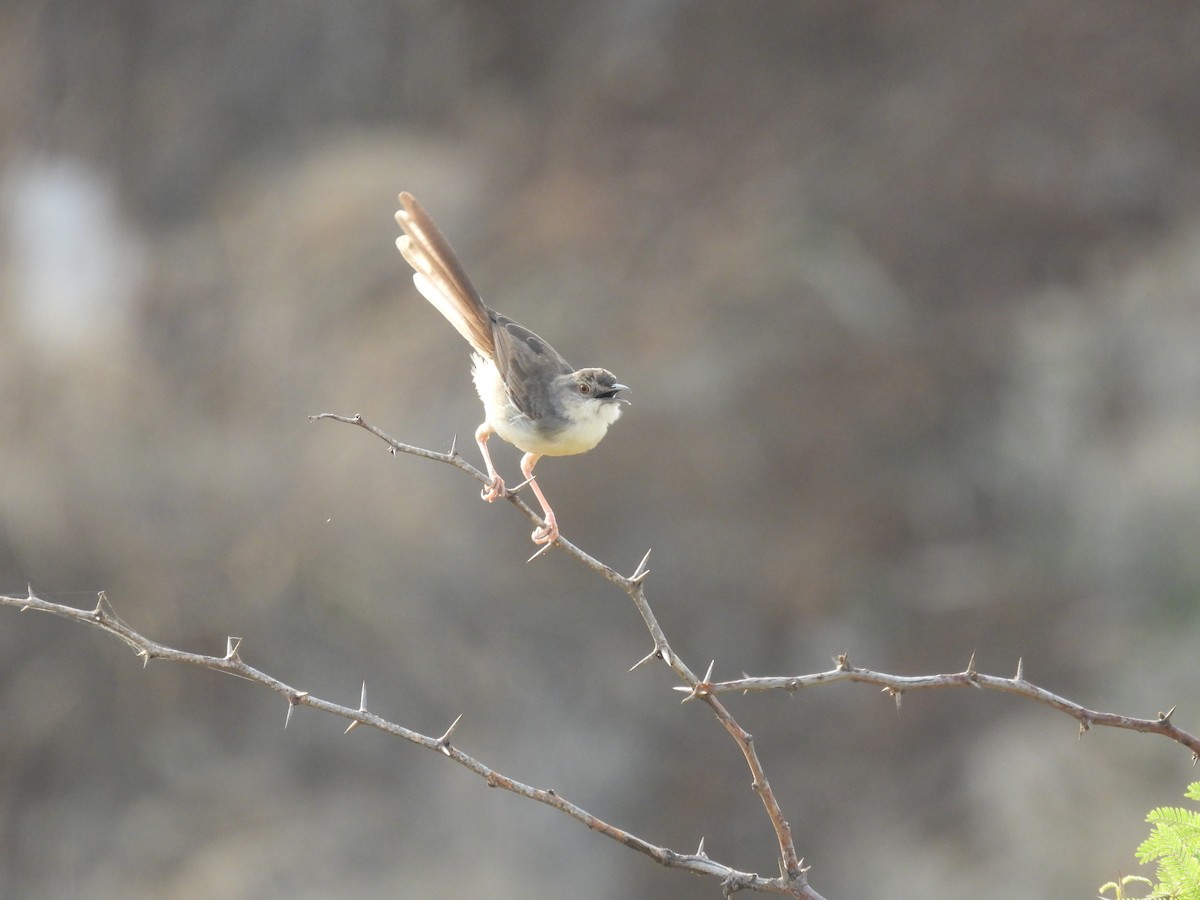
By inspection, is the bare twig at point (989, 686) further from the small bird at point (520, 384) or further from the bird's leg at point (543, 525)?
the small bird at point (520, 384)

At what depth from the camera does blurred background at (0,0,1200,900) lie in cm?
1034

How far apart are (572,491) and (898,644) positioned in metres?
3.36

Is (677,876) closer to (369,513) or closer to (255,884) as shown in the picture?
(255,884)

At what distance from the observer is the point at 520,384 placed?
4109mm

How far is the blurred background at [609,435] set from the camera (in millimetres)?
10344

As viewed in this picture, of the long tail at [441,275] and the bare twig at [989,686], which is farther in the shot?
the long tail at [441,275]

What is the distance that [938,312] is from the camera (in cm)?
1220

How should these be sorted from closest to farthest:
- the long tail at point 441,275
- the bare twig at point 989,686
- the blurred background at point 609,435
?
the bare twig at point 989,686 < the long tail at point 441,275 < the blurred background at point 609,435

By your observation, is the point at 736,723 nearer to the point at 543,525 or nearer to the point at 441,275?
the point at 543,525

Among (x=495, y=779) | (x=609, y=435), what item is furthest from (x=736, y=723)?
(x=609, y=435)

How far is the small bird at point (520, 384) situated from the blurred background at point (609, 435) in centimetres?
666

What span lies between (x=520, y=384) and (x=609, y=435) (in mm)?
7400

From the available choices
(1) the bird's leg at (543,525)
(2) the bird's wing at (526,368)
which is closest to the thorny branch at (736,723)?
(1) the bird's leg at (543,525)

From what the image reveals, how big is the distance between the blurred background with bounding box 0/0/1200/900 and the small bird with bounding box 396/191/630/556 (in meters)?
6.66
